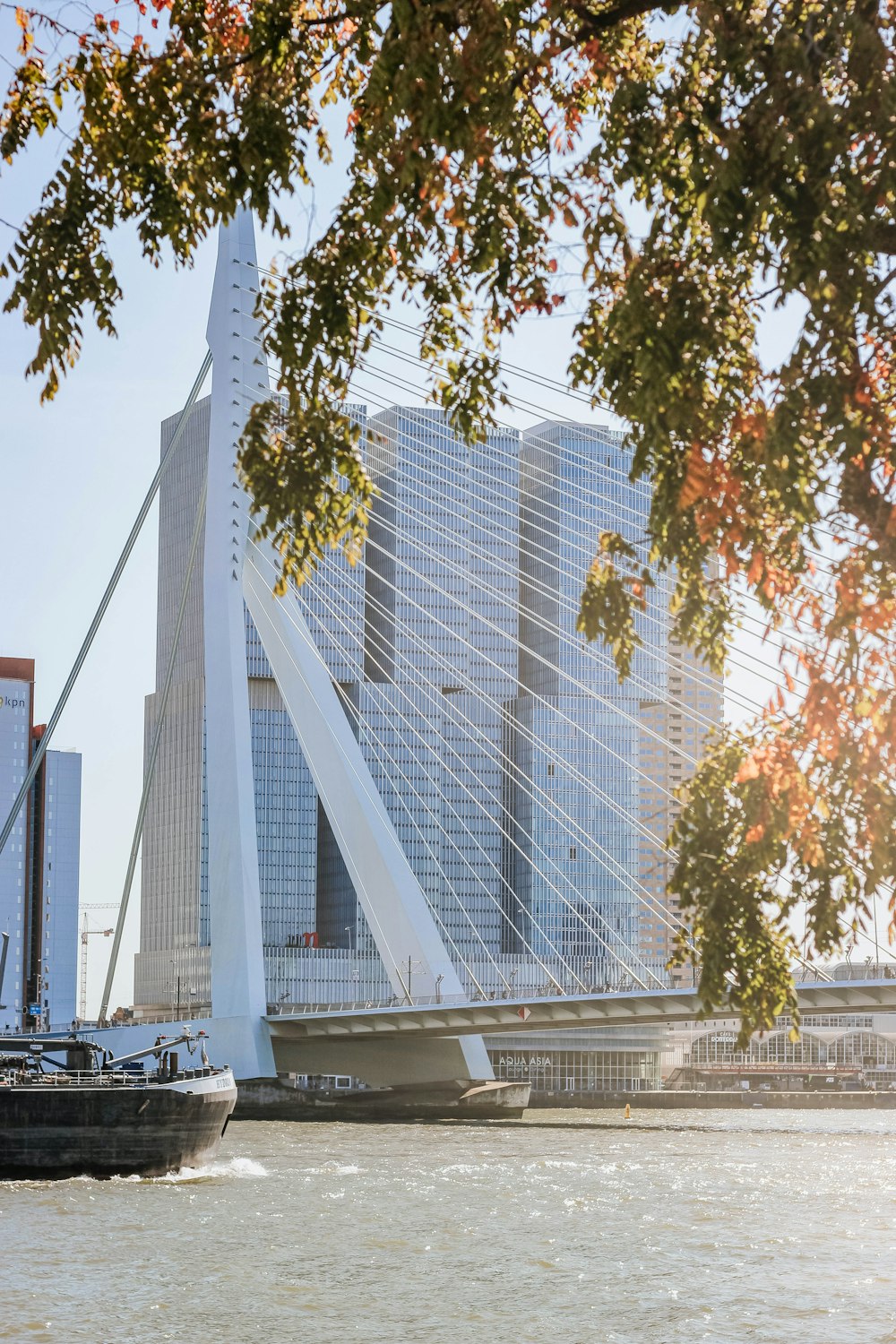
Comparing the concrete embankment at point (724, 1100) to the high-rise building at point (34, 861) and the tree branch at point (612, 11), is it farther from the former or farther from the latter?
the tree branch at point (612, 11)

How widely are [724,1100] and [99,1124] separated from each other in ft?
236

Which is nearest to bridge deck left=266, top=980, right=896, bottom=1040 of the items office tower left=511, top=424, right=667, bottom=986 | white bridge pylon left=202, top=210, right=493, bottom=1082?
white bridge pylon left=202, top=210, right=493, bottom=1082

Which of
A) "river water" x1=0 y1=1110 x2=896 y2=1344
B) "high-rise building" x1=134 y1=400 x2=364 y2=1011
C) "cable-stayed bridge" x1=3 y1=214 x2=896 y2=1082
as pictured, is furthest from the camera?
"high-rise building" x1=134 y1=400 x2=364 y2=1011

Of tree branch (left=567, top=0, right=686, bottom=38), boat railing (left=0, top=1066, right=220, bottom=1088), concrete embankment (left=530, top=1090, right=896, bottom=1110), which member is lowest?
concrete embankment (left=530, top=1090, right=896, bottom=1110)

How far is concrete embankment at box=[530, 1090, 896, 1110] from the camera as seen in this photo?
99.9 m

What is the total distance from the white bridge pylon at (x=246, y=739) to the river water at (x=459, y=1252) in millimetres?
7902

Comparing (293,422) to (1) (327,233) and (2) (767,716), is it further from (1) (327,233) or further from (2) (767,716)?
(2) (767,716)

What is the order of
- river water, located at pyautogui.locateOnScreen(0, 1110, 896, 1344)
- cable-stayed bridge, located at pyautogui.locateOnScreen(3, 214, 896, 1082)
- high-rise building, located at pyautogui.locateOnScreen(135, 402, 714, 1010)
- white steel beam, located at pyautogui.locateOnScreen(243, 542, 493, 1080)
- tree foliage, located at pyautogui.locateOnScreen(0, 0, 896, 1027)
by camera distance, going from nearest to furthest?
Result: tree foliage, located at pyautogui.locateOnScreen(0, 0, 896, 1027) → river water, located at pyautogui.locateOnScreen(0, 1110, 896, 1344) → white steel beam, located at pyautogui.locateOnScreen(243, 542, 493, 1080) → cable-stayed bridge, located at pyautogui.locateOnScreen(3, 214, 896, 1082) → high-rise building, located at pyautogui.locateOnScreen(135, 402, 714, 1010)

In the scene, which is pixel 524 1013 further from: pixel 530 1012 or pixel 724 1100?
pixel 724 1100

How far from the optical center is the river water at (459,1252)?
1708cm

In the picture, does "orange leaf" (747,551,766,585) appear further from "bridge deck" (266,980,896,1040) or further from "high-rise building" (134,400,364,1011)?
"high-rise building" (134,400,364,1011)

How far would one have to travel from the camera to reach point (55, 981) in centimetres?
13838

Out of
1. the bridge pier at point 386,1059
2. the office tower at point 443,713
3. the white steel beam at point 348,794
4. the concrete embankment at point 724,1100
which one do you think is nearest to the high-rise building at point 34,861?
the office tower at point 443,713

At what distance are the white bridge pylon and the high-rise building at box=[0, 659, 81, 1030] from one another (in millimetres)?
85166
